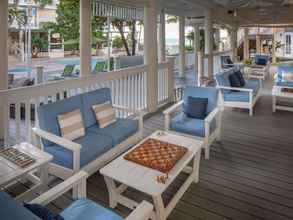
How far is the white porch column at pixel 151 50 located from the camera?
17.9ft

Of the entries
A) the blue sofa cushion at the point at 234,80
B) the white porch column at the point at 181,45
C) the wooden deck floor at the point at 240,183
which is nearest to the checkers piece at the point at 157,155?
the wooden deck floor at the point at 240,183

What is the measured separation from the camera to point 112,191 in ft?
8.29

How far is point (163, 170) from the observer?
239 centimetres

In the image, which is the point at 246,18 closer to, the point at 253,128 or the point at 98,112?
the point at 253,128

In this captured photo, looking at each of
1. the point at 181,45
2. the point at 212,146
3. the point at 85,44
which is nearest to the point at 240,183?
the point at 212,146

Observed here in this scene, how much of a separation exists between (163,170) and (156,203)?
317 mm

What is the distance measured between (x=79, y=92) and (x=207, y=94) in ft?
6.58

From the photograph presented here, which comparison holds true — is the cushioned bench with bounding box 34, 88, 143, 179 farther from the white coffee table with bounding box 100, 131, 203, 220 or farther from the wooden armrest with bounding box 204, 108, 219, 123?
the wooden armrest with bounding box 204, 108, 219, 123

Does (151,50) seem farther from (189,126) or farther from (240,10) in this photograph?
(240,10)

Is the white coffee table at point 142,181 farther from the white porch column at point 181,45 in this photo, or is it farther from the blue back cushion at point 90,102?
the white porch column at point 181,45

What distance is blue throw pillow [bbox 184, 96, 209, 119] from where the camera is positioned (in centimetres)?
399

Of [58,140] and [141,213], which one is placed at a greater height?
[58,140]

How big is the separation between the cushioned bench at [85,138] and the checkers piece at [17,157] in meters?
0.32

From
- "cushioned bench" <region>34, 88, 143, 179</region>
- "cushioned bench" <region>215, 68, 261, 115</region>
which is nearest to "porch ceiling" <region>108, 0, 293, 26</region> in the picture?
Result: "cushioned bench" <region>215, 68, 261, 115</region>
